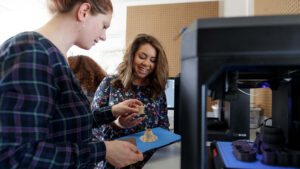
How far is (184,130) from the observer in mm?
317

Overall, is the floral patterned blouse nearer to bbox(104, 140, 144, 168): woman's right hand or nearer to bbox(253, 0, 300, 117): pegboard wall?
bbox(104, 140, 144, 168): woman's right hand

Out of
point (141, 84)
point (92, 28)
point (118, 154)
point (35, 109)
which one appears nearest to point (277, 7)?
point (141, 84)

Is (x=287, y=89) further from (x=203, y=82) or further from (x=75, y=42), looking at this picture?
(x=75, y=42)

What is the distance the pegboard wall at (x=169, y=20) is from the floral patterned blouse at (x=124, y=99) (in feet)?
3.83

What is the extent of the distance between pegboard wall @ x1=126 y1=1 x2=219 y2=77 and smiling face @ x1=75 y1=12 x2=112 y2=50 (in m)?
1.74

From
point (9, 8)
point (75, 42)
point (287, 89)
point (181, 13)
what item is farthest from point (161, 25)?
point (9, 8)

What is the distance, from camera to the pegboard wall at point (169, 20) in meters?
2.29

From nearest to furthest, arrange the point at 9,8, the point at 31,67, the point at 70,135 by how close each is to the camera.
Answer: the point at 31,67 → the point at 70,135 → the point at 9,8

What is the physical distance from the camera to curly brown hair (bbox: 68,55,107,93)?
1741 mm

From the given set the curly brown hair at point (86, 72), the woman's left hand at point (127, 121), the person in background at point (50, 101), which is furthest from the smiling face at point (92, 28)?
the curly brown hair at point (86, 72)

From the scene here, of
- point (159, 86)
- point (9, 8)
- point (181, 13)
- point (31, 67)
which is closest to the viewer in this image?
point (31, 67)

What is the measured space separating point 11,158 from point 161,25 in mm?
2303

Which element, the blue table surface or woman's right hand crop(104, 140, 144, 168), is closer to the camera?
the blue table surface

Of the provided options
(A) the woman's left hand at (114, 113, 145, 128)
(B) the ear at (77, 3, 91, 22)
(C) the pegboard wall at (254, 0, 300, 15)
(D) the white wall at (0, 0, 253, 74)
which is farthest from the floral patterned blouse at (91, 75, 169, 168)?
(D) the white wall at (0, 0, 253, 74)
